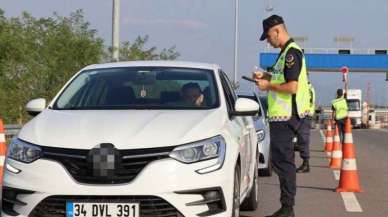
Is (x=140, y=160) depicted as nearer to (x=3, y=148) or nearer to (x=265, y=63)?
(x=3, y=148)

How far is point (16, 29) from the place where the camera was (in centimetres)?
2561

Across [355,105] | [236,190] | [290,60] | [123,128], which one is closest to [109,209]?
[123,128]

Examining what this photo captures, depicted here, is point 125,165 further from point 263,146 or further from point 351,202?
point 263,146

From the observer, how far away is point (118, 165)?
529 centimetres

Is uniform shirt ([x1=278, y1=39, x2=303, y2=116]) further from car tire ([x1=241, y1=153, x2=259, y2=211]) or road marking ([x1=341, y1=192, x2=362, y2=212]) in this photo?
road marking ([x1=341, y1=192, x2=362, y2=212])

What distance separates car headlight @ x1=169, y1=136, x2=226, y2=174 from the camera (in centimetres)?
541

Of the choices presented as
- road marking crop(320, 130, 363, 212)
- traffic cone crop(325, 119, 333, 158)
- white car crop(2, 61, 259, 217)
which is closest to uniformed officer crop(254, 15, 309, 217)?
white car crop(2, 61, 259, 217)

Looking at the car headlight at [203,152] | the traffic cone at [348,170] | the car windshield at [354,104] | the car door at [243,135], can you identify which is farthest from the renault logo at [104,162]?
the car windshield at [354,104]

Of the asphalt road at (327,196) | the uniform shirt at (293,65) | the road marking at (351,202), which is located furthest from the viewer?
the road marking at (351,202)

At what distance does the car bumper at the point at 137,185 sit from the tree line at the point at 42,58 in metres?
17.3

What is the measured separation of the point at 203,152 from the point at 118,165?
665mm

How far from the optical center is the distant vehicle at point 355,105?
53303 mm

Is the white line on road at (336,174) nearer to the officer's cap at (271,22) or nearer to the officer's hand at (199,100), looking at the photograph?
the officer's cap at (271,22)

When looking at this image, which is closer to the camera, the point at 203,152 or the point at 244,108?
the point at 203,152
